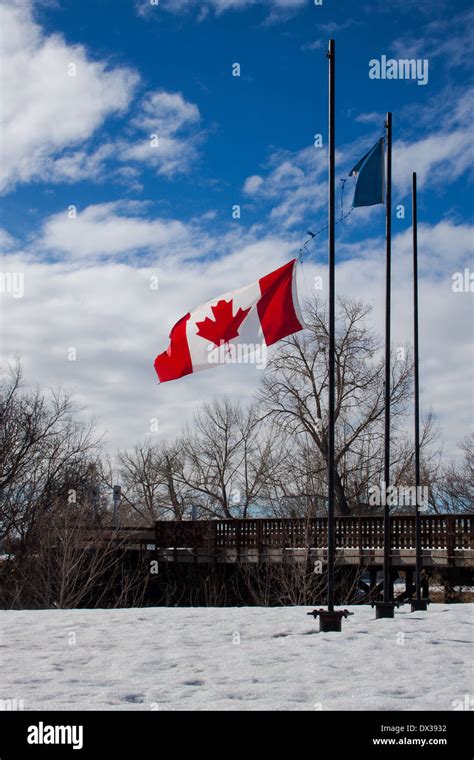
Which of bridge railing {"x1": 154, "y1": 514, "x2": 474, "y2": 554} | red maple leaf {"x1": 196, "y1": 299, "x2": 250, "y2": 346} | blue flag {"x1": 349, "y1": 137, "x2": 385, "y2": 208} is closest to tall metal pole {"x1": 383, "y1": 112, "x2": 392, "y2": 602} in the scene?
blue flag {"x1": 349, "y1": 137, "x2": 385, "y2": 208}

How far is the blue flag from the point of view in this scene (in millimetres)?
12445

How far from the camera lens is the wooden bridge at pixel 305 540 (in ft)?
70.9

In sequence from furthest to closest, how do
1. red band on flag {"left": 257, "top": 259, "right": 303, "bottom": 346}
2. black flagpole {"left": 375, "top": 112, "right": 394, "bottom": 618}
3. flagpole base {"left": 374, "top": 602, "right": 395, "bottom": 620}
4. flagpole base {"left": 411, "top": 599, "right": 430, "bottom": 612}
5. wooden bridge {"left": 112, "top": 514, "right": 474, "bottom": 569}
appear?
wooden bridge {"left": 112, "top": 514, "right": 474, "bottom": 569}
flagpole base {"left": 411, "top": 599, "right": 430, "bottom": 612}
black flagpole {"left": 375, "top": 112, "right": 394, "bottom": 618}
flagpole base {"left": 374, "top": 602, "right": 395, "bottom": 620}
red band on flag {"left": 257, "top": 259, "right": 303, "bottom": 346}

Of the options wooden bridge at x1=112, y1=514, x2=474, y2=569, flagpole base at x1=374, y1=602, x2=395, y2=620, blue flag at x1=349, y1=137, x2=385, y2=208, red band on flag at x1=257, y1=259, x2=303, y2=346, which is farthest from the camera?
wooden bridge at x1=112, y1=514, x2=474, y2=569

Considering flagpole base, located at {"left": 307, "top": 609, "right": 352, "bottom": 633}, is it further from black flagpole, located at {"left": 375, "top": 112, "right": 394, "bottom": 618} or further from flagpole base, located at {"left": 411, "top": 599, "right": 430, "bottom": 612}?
flagpole base, located at {"left": 411, "top": 599, "right": 430, "bottom": 612}

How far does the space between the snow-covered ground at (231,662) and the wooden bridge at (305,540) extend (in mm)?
10205

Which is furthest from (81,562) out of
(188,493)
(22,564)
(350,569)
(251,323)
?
(188,493)

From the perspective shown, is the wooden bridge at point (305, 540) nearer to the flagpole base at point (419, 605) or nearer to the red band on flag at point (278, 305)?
the flagpole base at point (419, 605)

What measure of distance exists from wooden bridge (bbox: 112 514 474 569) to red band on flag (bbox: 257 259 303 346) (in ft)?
38.6

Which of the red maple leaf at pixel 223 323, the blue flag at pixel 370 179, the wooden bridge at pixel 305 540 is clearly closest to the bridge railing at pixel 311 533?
the wooden bridge at pixel 305 540
